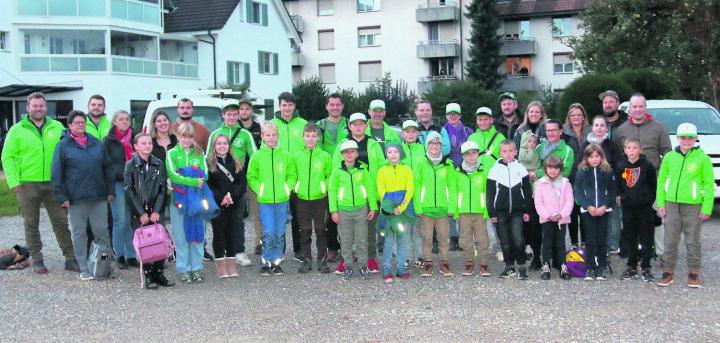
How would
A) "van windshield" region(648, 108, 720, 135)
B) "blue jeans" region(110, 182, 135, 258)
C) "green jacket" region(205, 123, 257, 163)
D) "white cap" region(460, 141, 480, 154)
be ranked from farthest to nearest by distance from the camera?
"van windshield" region(648, 108, 720, 135) → "green jacket" region(205, 123, 257, 163) → "blue jeans" region(110, 182, 135, 258) → "white cap" region(460, 141, 480, 154)

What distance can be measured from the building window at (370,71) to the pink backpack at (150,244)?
4875 cm

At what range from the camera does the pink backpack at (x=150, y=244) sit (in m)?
7.97

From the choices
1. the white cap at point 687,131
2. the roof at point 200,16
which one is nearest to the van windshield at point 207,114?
the white cap at point 687,131

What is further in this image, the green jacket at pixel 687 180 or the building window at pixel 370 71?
the building window at pixel 370 71

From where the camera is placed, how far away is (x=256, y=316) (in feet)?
22.1

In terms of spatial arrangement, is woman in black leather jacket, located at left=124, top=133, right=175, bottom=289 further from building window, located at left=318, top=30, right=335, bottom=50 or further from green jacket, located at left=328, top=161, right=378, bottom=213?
building window, located at left=318, top=30, right=335, bottom=50

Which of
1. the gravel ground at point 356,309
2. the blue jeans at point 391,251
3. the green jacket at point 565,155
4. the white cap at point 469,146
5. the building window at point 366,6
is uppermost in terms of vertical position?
the building window at point 366,6

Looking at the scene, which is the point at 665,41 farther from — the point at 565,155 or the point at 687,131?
the point at 687,131

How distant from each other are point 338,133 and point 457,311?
3.30m

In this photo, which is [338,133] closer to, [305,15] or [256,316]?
[256,316]

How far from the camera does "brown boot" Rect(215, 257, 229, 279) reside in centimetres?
857

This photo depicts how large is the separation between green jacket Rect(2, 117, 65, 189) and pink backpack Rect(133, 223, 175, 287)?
1733 mm

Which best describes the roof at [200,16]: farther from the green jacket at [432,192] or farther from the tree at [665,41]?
the green jacket at [432,192]

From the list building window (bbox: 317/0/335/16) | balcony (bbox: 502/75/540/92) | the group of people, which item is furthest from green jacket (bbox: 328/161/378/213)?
building window (bbox: 317/0/335/16)
